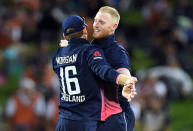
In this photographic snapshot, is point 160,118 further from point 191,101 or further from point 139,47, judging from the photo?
point 139,47

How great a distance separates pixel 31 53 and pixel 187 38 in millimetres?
3993

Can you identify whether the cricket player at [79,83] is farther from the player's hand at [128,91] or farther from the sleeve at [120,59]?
the player's hand at [128,91]

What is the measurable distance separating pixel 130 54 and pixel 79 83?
6.62m

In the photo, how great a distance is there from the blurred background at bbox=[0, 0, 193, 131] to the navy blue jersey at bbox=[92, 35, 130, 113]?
519 centimetres

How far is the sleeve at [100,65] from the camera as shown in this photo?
497cm

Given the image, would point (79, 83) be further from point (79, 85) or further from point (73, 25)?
point (73, 25)

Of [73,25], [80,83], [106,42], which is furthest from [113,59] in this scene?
[73,25]

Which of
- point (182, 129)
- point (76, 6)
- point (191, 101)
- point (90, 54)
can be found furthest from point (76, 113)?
point (76, 6)

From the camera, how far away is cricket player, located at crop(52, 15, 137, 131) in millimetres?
5258

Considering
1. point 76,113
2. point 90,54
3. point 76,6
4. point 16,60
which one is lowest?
point 76,113

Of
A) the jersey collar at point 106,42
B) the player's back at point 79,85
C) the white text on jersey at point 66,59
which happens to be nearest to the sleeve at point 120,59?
the jersey collar at point 106,42

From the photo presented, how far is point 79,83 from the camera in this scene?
527cm

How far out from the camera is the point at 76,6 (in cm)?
1423

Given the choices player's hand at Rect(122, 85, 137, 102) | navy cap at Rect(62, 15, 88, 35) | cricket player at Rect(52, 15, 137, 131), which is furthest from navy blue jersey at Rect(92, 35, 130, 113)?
player's hand at Rect(122, 85, 137, 102)
